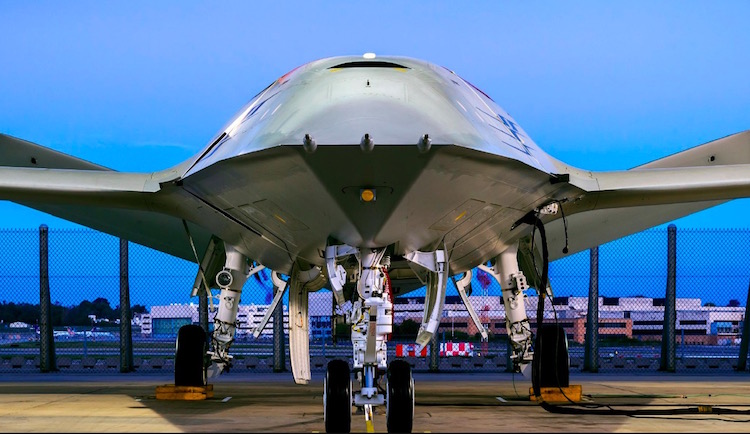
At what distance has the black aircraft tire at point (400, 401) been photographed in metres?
9.80

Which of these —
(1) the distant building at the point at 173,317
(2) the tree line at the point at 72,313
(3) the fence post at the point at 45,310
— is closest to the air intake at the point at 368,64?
(3) the fence post at the point at 45,310

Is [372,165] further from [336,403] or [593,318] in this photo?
[593,318]

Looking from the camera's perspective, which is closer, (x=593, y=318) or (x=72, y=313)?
(x=593, y=318)

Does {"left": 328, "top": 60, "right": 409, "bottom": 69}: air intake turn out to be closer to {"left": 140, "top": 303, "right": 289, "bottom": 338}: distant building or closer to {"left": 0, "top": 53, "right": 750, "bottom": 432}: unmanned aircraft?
{"left": 0, "top": 53, "right": 750, "bottom": 432}: unmanned aircraft

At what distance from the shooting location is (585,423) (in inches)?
450

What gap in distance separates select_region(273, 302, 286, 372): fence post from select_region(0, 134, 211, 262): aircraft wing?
18.5 feet

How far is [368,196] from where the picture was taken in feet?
29.9

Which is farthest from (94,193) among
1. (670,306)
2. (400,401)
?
(670,306)

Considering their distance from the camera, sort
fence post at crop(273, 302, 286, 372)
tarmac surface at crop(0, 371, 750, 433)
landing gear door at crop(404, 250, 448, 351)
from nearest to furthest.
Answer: landing gear door at crop(404, 250, 448, 351) → tarmac surface at crop(0, 371, 750, 433) → fence post at crop(273, 302, 286, 372)

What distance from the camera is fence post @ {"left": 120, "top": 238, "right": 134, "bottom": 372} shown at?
77.1 feet

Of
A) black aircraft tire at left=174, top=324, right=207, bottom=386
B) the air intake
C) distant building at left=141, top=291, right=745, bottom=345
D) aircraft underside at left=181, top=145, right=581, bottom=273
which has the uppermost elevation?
the air intake

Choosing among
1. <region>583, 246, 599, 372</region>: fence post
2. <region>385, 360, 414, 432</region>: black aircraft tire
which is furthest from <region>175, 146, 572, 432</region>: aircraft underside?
<region>583, 246, 599, 372</region>: fence post

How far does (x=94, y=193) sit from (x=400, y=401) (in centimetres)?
540

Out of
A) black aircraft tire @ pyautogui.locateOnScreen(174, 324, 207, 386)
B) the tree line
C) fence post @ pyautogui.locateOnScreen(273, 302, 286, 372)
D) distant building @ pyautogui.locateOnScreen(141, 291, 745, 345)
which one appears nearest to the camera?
black aircraft tire @ pyautogui.locateOnScreen(174, 324, 207, 386)
